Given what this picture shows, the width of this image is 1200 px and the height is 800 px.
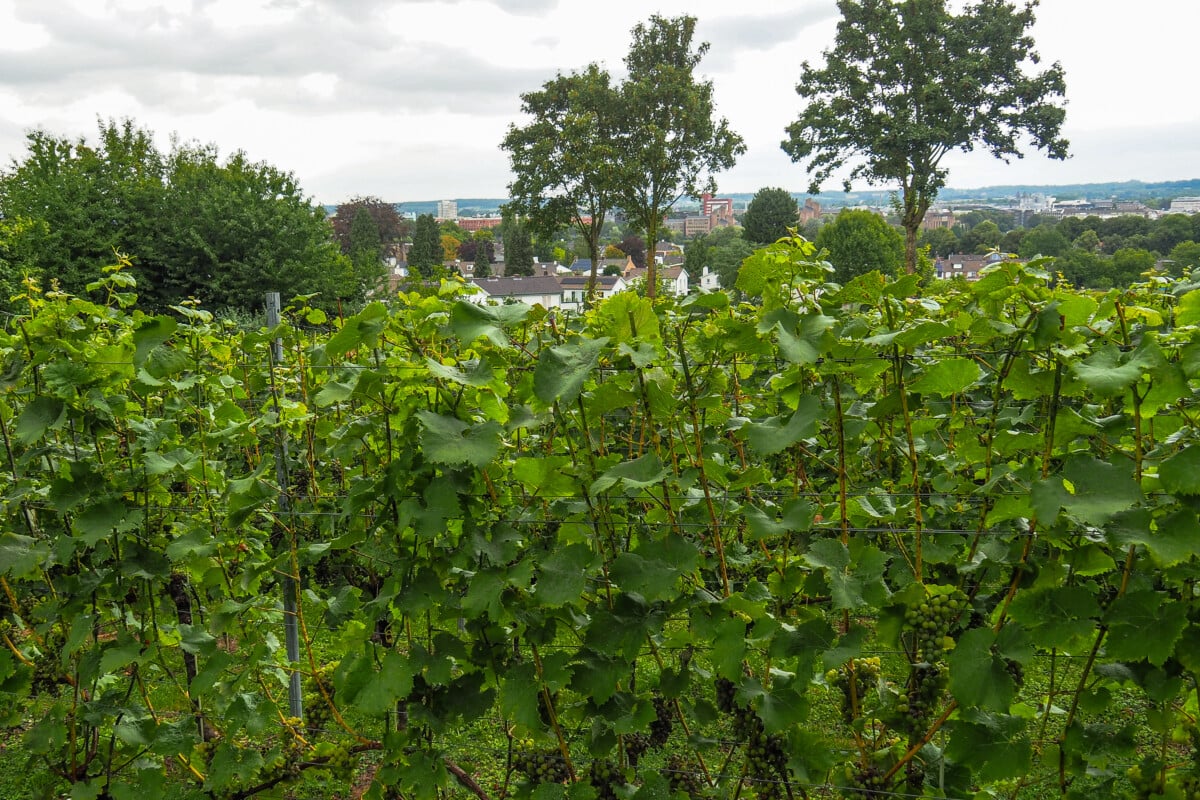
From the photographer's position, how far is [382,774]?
5.89ft

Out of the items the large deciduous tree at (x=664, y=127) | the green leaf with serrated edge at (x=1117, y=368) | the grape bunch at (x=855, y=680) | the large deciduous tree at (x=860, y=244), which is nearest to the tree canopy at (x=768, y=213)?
the large deciduous tree at (x=860, y=244)

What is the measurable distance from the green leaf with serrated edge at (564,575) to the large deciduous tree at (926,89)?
24.6 meters

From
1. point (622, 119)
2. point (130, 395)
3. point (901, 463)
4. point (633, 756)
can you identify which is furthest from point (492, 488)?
point (622, 119)

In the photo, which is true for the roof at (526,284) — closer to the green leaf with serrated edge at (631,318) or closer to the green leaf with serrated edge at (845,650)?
the green leaf with serrated edge at (631,318)

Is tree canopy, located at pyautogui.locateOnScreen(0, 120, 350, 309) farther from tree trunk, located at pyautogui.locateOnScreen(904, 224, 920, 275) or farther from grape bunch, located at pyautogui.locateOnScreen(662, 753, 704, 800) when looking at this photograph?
grape bunch, located at pyautogui.locateOnScreen(662, 753, 704, 800)

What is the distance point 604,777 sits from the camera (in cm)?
176

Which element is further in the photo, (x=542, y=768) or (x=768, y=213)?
(x=768, y=213)

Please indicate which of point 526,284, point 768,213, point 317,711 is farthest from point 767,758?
point 526,284

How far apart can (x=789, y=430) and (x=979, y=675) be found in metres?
0.55

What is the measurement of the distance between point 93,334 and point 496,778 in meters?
1.94

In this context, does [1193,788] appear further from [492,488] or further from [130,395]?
[130,395]

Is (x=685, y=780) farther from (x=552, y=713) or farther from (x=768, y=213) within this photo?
(x=768, y=213)

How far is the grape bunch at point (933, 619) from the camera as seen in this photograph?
148cm

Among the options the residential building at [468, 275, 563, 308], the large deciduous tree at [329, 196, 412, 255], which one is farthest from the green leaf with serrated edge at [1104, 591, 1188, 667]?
the large deciduous tree at [329, 196, 412, 255]
